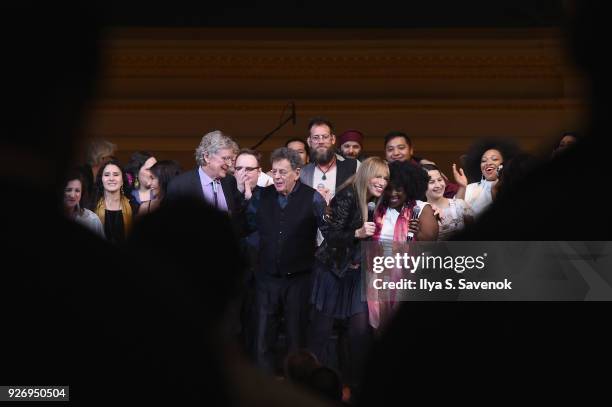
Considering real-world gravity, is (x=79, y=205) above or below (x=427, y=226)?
above

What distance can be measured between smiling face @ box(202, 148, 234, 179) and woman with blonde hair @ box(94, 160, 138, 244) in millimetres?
614

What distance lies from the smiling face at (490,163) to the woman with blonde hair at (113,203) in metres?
2.43

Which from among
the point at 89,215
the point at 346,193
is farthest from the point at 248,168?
the point at 89,215

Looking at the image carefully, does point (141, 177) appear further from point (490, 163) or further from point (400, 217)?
point (490, 163)

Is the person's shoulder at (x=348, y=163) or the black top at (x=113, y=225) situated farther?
the person's shoulder at (x=348, y=163)

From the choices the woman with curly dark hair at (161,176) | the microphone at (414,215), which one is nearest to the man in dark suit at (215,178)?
the woman with curly dark hair at (161,176)

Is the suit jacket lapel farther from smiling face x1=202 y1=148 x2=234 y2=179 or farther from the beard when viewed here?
the beard

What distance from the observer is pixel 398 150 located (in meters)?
8.17

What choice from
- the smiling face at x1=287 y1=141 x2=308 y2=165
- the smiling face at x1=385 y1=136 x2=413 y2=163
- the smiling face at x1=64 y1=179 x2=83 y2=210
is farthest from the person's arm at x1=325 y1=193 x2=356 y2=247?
the smiling face at x1=64 y1=179 x2=83 y2=210

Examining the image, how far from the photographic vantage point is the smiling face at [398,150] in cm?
816

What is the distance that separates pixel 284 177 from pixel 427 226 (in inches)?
44.5

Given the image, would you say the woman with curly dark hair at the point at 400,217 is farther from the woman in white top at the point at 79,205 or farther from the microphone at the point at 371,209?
the woman in white top at the point at 79,205

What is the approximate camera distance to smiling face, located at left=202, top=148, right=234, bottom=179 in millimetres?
7855

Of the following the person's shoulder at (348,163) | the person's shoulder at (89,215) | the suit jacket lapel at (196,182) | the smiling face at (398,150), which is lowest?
the person's shoulder at (89,215)
